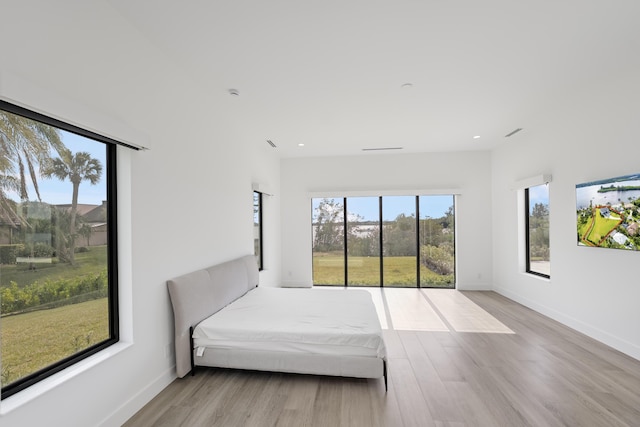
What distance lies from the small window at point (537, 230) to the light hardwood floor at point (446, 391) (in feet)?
4.16

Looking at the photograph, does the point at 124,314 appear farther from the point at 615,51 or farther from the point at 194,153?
the point at 615,51

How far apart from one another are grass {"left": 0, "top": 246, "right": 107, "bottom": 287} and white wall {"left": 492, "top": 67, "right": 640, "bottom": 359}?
15.3ft

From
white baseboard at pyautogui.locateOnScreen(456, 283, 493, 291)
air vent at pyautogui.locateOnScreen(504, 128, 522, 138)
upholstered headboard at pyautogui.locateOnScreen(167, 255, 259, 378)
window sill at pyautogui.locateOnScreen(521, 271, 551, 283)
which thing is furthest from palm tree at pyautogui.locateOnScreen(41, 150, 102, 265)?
white baseboard at pyautogui.locateOnScreen(456, 283, 493, 291)

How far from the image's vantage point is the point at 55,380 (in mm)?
1468

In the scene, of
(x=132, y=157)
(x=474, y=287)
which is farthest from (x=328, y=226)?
(x=132, y=157)

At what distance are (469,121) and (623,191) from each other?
1822mm

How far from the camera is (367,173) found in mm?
5727

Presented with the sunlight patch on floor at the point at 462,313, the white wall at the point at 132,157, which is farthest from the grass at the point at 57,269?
the sunlight patch on floor at the point at 462,313

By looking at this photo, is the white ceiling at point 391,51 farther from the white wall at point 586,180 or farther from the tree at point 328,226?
the tree at point 328,226

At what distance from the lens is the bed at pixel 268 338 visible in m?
2.28

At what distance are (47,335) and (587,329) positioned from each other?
16.5 ft

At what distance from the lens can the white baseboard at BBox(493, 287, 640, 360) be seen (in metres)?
2.69

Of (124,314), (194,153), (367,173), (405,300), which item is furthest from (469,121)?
(124,314)

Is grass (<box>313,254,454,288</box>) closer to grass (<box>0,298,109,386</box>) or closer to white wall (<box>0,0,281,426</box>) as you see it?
white wall (<box>0,0,281,426</box>)
